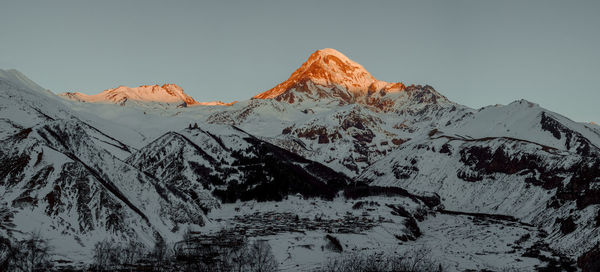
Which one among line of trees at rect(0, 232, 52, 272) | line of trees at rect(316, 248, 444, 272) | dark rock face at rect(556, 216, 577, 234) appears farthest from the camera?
dark rock face at rect(556, 216, 577, 234)

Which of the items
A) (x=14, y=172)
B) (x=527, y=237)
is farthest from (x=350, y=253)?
(x=14, y=172)

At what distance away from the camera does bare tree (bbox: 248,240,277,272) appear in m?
117

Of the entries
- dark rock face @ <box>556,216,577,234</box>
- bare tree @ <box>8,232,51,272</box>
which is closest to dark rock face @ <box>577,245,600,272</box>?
dark rock face @ <box>556,216,577,234</box>

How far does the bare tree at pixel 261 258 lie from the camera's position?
11686 centimetres

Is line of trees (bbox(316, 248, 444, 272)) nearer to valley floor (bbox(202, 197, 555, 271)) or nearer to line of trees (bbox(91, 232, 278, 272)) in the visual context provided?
valley floor (bbox(202, 197, 555, 271))

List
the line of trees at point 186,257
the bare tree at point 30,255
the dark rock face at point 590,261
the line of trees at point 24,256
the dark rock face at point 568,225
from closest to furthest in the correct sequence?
the line of trees at point 24,256, the bare tree at point 30,255, the line of trees at point 186,257, the dark rock face at point 590,261, the dark rock face at point 568,225

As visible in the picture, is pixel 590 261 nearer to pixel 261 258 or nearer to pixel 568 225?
pixel 568 225

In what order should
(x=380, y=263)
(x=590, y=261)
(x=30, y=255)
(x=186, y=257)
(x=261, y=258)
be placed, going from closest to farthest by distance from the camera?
(x=30, y=255)
(x=186, y=257)
(x=261, y=258)
(x=590, y=261)
(x=380, y=263)

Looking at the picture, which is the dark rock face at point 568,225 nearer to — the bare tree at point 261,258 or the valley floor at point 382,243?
the valley floor at point 382,243

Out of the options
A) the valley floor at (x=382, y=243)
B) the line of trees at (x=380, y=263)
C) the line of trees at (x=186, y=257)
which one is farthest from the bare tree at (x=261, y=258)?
the line of trees at (x=380, y=263)

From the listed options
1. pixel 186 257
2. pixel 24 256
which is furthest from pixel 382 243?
pixel 24 256

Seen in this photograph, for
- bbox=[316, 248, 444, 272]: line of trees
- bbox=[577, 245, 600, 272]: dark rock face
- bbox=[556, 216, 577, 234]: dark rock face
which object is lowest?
bbox=[316, 248, 444, 272]: line of trees

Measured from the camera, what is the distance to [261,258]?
12600 cm

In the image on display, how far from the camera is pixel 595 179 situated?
189 meters
